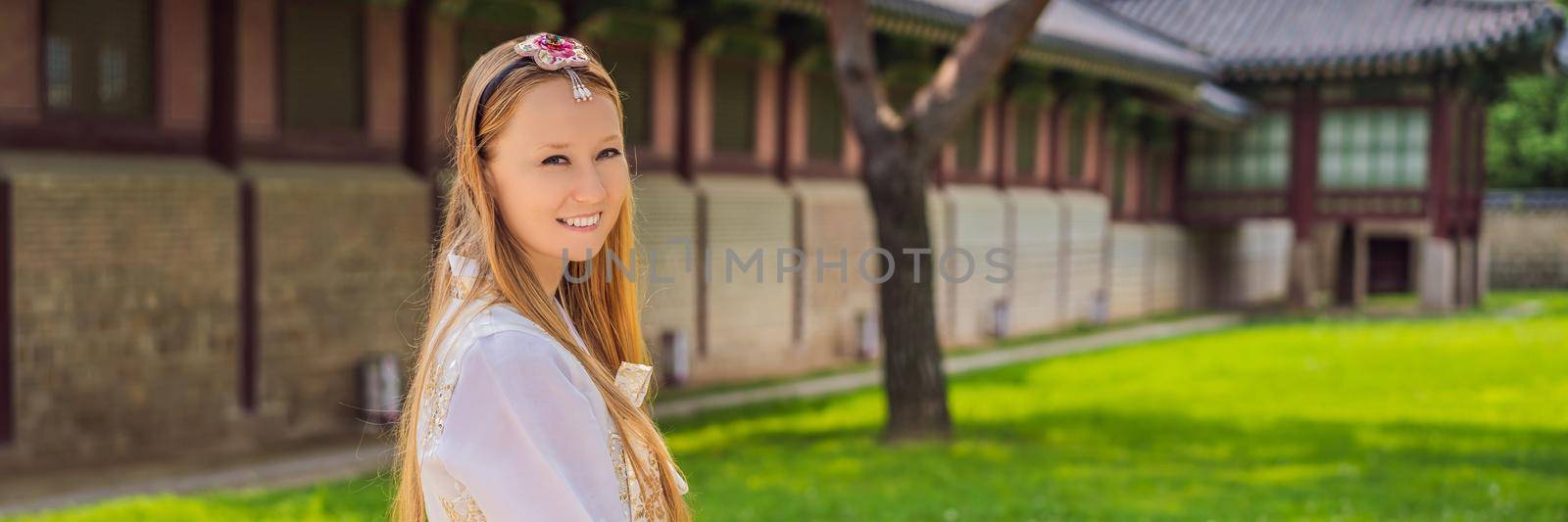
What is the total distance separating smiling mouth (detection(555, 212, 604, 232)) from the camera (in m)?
1.96

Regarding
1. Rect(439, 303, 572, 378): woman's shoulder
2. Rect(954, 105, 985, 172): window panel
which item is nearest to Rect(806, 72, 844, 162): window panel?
Rect(954, 105, 985, 172): window panel

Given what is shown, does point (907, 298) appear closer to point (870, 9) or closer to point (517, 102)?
point (870, 9)

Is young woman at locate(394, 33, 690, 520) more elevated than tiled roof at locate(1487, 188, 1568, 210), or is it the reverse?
tiled roof at locate(1487, 188, 1568, 210)

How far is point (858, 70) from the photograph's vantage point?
917cm

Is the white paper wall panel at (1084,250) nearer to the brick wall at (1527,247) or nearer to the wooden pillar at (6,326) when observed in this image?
the brick wall at (1527,247)

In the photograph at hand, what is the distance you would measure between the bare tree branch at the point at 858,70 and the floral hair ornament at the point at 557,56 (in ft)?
23.6

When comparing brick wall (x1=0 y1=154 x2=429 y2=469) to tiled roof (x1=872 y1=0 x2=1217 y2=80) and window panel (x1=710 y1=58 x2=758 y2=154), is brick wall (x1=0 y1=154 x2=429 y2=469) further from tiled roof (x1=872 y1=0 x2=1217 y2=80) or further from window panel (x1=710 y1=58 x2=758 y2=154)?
tiled roof (x1=872 y1=0 x2=1217 y2=80)

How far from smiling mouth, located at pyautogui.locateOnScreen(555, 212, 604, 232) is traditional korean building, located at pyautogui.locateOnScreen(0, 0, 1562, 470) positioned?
1563 mm

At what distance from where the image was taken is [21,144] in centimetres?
843

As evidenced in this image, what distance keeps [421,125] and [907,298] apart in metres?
4.21

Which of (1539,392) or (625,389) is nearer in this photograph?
(625,389)

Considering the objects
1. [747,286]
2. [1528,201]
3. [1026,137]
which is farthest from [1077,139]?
[1528,201]

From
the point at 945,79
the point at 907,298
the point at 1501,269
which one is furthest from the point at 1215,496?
the point at 1501,269

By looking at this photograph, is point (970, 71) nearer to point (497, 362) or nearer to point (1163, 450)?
point (1163, 450)
